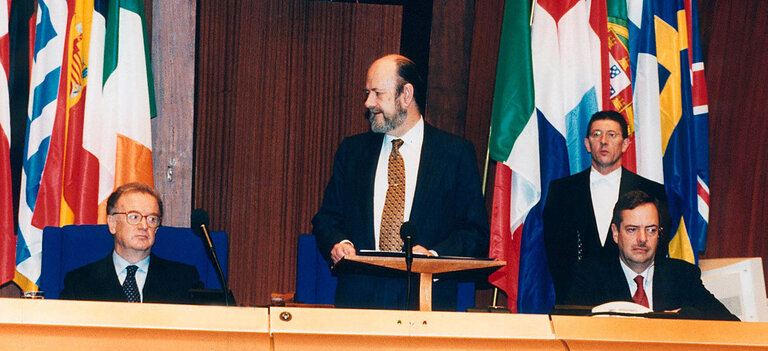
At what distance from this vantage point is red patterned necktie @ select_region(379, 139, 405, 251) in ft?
12.3

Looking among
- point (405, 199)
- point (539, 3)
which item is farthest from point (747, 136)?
point (405, 199)

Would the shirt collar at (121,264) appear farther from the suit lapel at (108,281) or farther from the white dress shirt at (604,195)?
the white dress shirt at (604,195)

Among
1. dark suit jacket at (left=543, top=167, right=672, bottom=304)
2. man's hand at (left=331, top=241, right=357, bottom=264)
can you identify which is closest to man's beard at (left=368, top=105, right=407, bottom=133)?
man's hand at (left=331, top=241, right=357, bottom=264)

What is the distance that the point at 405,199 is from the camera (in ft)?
12.7

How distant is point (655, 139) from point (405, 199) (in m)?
1.63

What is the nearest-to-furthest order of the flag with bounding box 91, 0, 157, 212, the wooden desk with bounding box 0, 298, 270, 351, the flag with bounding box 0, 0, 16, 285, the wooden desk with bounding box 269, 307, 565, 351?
1. the wooden desk with bounding box 0, 298, 270, 351
2. the wooden desk with bounding box 269, 307, 565, 351
3. the flag with bounding box 0, 0, 16, 285
4. the flag with bounding box 91, 0, 157, 212

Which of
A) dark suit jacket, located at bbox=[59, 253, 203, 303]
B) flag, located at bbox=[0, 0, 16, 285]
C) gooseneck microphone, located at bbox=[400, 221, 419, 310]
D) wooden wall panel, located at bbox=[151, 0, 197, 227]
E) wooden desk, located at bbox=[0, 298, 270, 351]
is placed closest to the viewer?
wooden desk, located at bbox=[0, 298, 270, 351]

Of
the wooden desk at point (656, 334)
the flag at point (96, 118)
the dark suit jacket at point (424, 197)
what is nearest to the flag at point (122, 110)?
the flag at point (96, 118)

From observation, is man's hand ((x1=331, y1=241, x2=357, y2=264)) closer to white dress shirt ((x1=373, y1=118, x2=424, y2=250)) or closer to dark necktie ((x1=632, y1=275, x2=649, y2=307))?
white dress shirt ((x1=373, y1=118, x2=424, y2=250))

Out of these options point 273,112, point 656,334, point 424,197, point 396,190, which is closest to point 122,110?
point 273,112

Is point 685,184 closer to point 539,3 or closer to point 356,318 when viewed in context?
point 539,3

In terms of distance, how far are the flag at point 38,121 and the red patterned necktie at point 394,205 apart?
1.80m

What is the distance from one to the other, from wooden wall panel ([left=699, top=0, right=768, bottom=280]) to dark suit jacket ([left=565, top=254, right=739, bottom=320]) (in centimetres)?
181

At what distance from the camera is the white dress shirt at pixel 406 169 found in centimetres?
387
